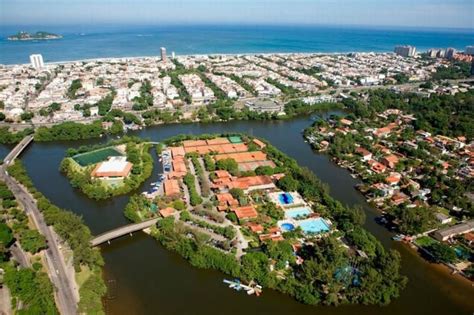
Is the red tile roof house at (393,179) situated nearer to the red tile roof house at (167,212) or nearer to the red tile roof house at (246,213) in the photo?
the red tile roof house at (246,213)

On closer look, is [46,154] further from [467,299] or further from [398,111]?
[398,111]

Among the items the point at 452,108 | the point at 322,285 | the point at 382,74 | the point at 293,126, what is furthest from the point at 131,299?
the point at 382,74

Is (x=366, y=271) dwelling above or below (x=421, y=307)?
above

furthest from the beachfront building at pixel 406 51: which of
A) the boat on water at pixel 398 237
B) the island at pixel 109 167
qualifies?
the boat on water at pixel 398 237

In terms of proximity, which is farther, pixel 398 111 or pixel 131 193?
pixel 398 111

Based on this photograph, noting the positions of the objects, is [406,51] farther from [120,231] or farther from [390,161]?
[120,231]

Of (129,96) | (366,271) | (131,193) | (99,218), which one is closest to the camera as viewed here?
(366,271)
